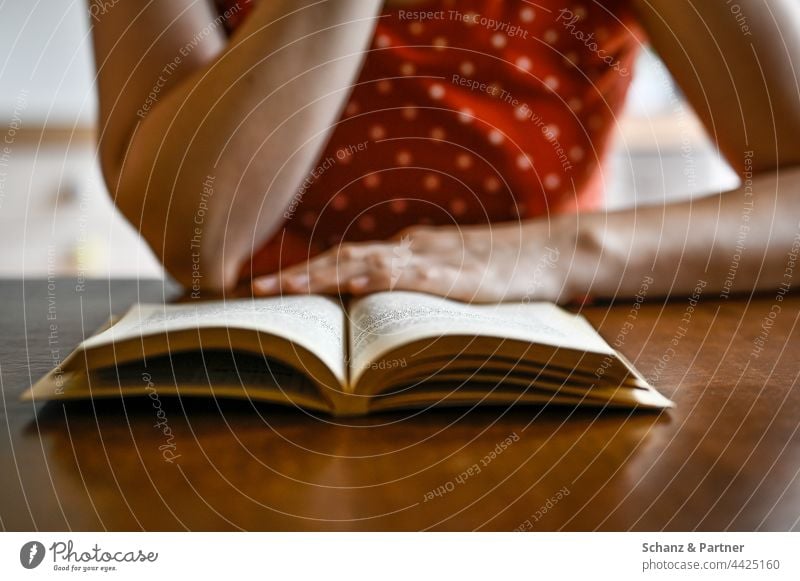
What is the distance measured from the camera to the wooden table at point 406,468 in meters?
0.20

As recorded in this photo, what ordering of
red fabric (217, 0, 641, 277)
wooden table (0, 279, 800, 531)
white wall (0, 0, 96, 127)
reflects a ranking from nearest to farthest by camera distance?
1. wooden table (0, 279, 800, 531)
2. white wall (0, 0, 96, 127)
3. red fabric (217, 0, 641, 277)

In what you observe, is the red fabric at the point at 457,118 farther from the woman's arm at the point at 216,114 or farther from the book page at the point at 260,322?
the book page at the point at 260,322

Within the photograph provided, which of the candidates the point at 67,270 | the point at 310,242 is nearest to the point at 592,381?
the point at 310,242

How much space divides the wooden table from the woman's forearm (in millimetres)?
173

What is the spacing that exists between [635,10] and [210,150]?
0.37 m

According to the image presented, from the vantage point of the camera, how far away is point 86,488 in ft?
0.67

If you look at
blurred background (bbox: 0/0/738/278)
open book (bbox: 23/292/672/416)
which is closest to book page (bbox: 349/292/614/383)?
open book (bbox: 23/292/672/416)

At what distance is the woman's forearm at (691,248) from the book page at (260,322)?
19cm

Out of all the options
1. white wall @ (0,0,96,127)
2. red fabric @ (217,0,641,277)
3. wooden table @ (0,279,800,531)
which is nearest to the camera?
wooden table @ (0,279,800,531)

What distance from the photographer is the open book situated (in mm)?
239

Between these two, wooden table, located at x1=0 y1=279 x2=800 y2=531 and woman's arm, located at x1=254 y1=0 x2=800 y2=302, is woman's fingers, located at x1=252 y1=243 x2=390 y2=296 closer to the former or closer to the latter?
woman's arm, located at x1=254 y1=0 x2=800 y2=302

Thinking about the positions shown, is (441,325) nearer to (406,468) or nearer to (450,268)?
(406,468)

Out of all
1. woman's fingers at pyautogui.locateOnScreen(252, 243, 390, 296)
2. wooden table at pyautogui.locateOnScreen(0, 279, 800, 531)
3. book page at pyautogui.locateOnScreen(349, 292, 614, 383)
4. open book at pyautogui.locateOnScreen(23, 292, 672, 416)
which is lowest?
wooden table at pyautogui.locateOnScreen(0, 279, 800, 531)

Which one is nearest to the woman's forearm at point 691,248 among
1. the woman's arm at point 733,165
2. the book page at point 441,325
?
the woman's arm at point 733,165
